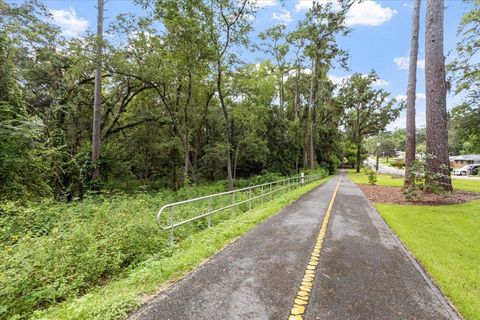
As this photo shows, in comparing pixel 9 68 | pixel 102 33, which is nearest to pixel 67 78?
pixel 102 33

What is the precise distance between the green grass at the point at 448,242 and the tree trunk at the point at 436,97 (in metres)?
1.72

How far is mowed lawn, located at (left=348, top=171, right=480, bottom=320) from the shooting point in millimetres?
3420

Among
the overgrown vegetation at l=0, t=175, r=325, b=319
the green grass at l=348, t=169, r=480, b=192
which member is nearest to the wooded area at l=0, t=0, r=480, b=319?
the overgrown vegetation at l=0, t=175, r=325, b=319

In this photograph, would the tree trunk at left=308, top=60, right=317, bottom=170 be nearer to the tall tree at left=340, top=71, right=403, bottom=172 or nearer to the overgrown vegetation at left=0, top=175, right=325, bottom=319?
the tall tree at left=340, top=71, right=403, bottom=172

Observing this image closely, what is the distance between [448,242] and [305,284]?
4.21m

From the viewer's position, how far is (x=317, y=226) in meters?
6.76

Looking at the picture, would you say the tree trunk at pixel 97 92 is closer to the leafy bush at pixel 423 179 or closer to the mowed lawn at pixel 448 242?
the mowed lawn at pixel 448 242

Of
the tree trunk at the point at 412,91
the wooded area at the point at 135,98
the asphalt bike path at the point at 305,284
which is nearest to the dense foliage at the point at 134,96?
the wooded area at the point at 135,98

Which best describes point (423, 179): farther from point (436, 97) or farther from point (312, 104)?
point (312, 104)

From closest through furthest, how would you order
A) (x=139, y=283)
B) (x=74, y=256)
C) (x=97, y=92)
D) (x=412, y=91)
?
(x=139, y=283) < (x=74, y=256) < (x=412, y=91) < (x=97, y=92)

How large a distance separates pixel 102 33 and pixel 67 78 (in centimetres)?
434

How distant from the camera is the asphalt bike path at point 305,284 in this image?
286 cm

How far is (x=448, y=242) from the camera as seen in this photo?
217 inches

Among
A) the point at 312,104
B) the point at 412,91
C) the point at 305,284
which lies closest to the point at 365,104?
the point at 312,104
